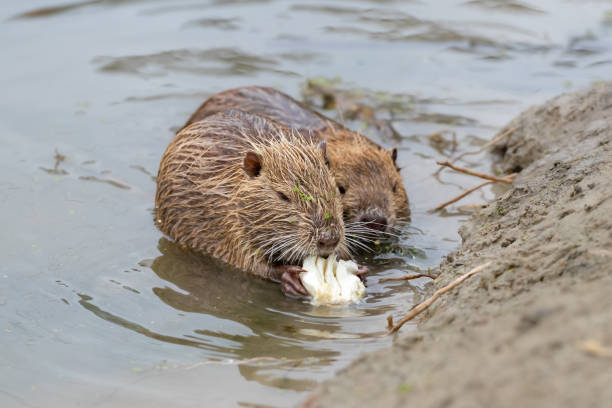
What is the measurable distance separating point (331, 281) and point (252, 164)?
2.53 feet

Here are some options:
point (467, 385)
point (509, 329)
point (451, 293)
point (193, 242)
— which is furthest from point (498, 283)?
point (193, 242)

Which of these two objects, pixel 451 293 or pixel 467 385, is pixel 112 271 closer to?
pixel 451 293

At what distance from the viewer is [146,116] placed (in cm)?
659

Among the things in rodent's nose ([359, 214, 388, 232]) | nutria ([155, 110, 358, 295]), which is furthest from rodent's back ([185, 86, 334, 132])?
rodent's nose ([359, 214, 388, 232])

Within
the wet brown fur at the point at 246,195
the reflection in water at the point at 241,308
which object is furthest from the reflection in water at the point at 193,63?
the reflection in water at the point at 241,308

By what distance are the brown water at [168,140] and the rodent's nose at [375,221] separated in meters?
0.23

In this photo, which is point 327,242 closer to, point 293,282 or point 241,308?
point 293,282

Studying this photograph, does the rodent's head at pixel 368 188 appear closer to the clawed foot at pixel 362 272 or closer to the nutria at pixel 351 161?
the nutria at pixel 351 161

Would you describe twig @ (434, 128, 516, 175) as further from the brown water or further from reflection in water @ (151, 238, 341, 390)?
reflection in water @ (151, 238, 341, 390)

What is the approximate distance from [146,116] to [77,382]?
3803 millimetres

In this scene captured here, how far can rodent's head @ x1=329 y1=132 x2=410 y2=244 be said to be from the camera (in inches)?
178

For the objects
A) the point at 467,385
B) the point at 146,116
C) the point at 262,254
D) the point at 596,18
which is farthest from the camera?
the point at 596,18

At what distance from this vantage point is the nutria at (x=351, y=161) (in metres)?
4.53

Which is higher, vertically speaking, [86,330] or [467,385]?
[467,385]
